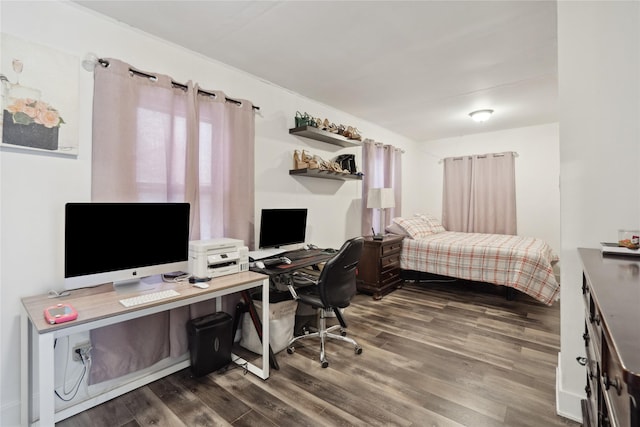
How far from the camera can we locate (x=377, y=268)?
3.73 m

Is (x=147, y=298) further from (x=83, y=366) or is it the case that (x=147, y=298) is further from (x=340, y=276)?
(x=340, y=276)

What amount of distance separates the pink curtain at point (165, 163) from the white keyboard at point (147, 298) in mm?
489

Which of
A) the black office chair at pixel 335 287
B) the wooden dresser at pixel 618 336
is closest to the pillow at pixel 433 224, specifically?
the black office chair at pixel 335 287

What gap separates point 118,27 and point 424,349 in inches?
129

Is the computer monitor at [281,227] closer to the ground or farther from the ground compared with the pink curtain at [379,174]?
closer to the ground

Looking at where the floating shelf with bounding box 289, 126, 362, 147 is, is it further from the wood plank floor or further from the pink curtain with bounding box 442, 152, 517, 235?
the pink curtain with bounding box 442, 152, 517, 235

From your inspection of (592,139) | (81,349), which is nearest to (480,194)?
(592,139)

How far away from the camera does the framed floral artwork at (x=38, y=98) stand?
5.17ft

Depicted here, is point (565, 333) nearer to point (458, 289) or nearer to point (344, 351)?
point (344, 351)

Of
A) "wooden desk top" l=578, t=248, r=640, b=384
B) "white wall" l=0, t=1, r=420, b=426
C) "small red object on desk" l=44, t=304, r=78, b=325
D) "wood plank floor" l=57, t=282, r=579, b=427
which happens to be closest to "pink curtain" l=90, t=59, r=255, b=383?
"white wall" l=0, t=1, r=420, b=426

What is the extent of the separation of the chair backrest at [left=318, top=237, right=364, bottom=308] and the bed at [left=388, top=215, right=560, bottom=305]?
2025mm

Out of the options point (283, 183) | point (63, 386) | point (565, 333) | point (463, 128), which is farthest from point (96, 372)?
point (463, 128)

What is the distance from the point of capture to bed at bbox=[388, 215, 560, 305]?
10.8 feet

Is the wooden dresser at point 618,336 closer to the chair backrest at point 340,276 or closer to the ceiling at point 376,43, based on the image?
the chair backrest at point 340,276
